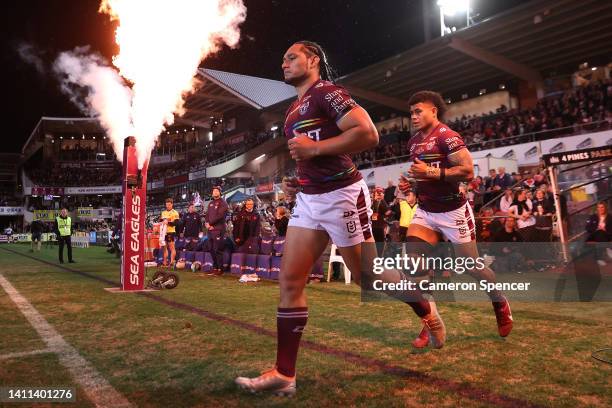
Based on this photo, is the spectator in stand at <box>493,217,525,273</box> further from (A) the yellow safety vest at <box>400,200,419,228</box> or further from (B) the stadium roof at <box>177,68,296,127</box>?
(B) the stadium roof at <box>177,68,296,127</box>

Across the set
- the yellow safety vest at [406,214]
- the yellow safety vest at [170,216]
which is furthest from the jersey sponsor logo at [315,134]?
the yellow safety vest at [170,216]

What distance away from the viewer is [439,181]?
4.35m

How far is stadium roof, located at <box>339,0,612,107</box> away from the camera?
20234 mm

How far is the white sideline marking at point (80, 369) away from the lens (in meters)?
2.82

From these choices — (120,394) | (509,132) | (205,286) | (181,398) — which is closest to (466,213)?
(181,398)

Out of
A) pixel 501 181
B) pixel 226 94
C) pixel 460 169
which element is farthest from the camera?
pixel 226 94

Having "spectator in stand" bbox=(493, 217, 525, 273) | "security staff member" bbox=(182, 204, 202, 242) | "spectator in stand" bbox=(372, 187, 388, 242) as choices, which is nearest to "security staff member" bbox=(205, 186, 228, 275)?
"security staff member" bbox=(182, 204, 202, 242)

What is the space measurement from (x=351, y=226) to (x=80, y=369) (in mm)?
2227

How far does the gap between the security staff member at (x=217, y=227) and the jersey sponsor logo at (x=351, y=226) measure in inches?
357

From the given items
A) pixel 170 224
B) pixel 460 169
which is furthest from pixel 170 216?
pixel 460 169

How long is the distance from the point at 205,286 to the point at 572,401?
7306 millimetres

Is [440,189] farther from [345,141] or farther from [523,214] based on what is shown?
[523,214]

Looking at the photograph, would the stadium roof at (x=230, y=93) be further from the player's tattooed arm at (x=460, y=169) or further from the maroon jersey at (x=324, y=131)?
the maroon jersey at (x=324, y=131)

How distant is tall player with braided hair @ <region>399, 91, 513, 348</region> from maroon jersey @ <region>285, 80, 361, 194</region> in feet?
4.43
